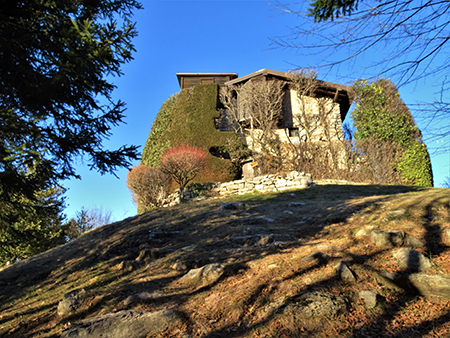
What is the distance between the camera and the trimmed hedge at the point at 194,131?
54.2 feet

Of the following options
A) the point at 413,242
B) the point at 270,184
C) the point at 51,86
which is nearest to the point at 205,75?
the point at 270,184

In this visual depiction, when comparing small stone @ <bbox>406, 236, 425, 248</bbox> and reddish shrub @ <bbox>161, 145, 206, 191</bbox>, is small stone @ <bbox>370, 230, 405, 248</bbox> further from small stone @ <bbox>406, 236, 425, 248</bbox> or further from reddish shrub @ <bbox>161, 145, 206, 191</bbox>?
reddish shrub @ <bbox>161, 145, 206, 191</bbox>

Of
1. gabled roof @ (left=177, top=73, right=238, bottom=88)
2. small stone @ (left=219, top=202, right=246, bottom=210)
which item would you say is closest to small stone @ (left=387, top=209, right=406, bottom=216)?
small stone @ (left=219, top=202, right=246, bottom=210)

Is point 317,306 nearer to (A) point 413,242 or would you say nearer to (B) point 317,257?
(B) point 317,257

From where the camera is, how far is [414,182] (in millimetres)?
15773

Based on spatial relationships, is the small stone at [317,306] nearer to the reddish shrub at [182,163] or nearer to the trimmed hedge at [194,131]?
the reddish shrub at [182,163]

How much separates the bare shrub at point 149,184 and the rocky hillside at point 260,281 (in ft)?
21.1

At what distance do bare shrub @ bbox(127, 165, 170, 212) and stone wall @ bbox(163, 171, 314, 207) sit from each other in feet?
4.37

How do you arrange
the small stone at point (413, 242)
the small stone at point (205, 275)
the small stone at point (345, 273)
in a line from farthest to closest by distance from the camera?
the small stone at point (413, 242)
the small stone at point (205, 275)
the small stone at point (345, 273)

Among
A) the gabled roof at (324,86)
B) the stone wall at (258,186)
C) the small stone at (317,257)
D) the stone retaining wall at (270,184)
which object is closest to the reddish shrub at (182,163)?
the stone wall at (258,186)

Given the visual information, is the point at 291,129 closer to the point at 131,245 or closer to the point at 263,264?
the point at 131,245

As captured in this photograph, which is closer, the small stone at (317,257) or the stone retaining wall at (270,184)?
the small stone at (317,257)

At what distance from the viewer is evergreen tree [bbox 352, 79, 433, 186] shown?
15.8m

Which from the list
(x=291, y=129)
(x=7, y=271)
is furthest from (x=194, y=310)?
(x=291, y=129)
